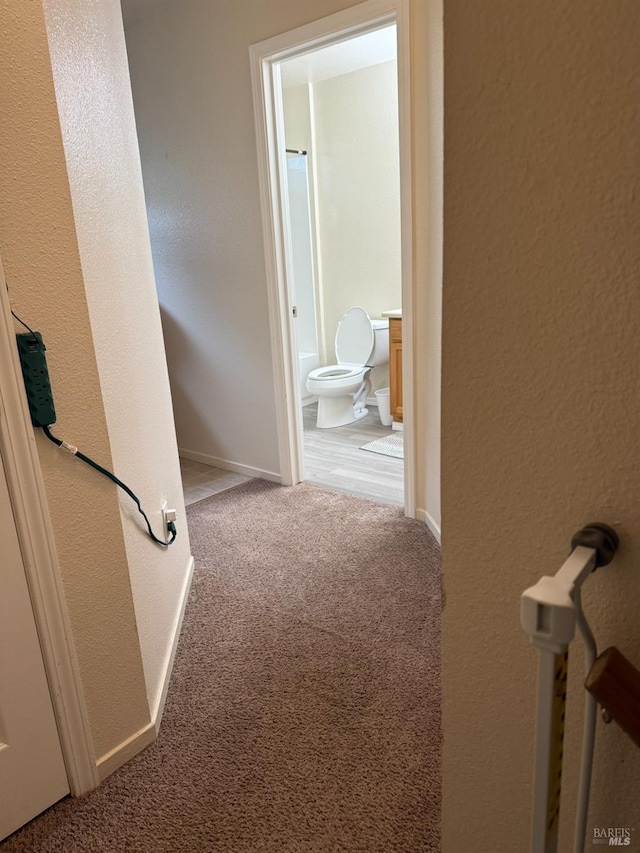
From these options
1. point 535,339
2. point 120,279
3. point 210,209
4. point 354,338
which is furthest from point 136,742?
point 354,338

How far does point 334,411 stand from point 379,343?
0.65 m

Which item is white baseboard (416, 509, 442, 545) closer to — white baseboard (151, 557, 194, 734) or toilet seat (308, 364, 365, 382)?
white baseboard (151, 557, 194, 734)

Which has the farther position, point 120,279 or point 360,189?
point 360,189

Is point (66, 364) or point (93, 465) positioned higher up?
point (66, 364)

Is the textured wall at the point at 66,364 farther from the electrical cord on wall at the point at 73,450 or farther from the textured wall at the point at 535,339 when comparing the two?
the textured wall at the point at 535,339

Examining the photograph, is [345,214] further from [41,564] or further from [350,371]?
[41,564]

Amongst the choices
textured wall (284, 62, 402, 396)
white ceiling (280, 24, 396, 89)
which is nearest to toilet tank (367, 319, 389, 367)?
textured wall (284, 62, 402, 396)

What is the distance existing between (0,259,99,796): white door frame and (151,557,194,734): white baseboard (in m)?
0.22

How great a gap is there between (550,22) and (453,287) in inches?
9.3

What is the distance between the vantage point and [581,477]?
58 centimetres

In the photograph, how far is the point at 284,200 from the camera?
2.97 meters

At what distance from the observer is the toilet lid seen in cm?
461

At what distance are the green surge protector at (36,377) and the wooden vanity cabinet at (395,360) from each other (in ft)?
10.3

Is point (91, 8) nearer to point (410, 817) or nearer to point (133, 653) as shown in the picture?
point (133, 653)
